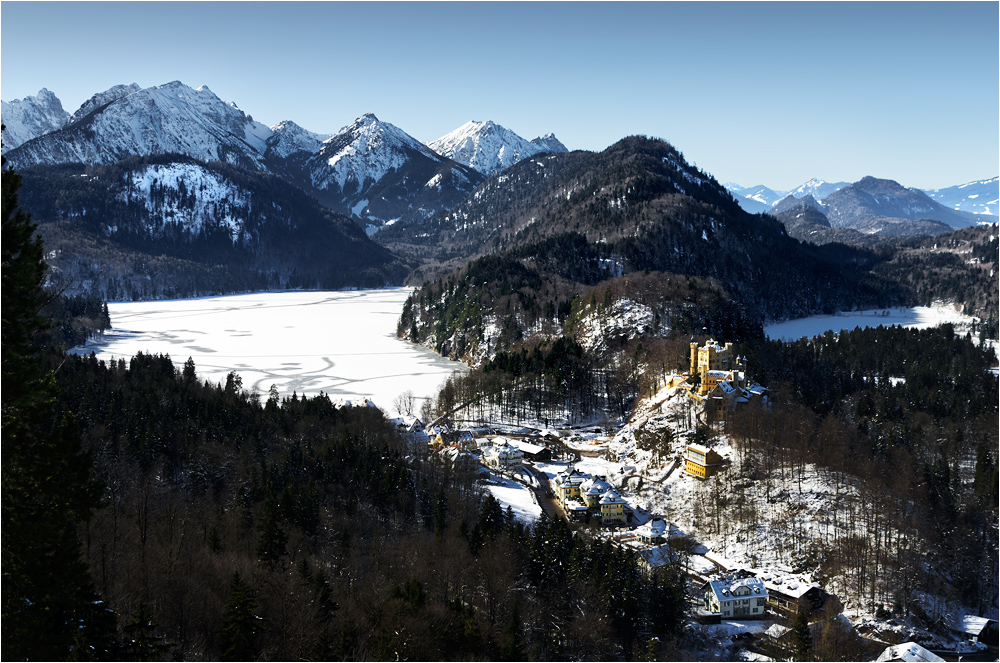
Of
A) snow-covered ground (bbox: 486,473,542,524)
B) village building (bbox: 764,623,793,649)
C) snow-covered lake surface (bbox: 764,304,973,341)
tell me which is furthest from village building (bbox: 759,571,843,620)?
snow-covered lake surface (bbox: 764,304,973,341)

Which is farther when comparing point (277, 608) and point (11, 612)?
point (277, 608)

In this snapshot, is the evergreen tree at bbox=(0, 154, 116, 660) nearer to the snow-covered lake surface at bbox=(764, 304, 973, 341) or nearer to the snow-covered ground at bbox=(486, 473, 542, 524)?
the snow-covered ground at bbox=(486, 473, 542, 524)

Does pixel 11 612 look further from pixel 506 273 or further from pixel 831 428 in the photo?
pixel 506 273

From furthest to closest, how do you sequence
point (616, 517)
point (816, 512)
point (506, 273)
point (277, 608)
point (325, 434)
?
point (506, 273) → point (325, 434) → point (616, 517) → point (816, 512) → point (277, 608)

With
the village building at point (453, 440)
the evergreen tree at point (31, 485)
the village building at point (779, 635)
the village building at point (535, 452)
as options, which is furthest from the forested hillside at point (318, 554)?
the village building at point (535, 452)

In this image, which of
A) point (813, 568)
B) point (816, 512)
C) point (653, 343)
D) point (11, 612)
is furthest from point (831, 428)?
point (11, 612)

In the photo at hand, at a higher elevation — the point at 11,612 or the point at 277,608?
the point at 11,612

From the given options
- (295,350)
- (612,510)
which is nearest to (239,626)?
(612,510)

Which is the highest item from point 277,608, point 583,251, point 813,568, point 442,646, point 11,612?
point 583,251

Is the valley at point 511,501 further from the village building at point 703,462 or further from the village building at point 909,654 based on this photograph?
the village building at point 909,654
